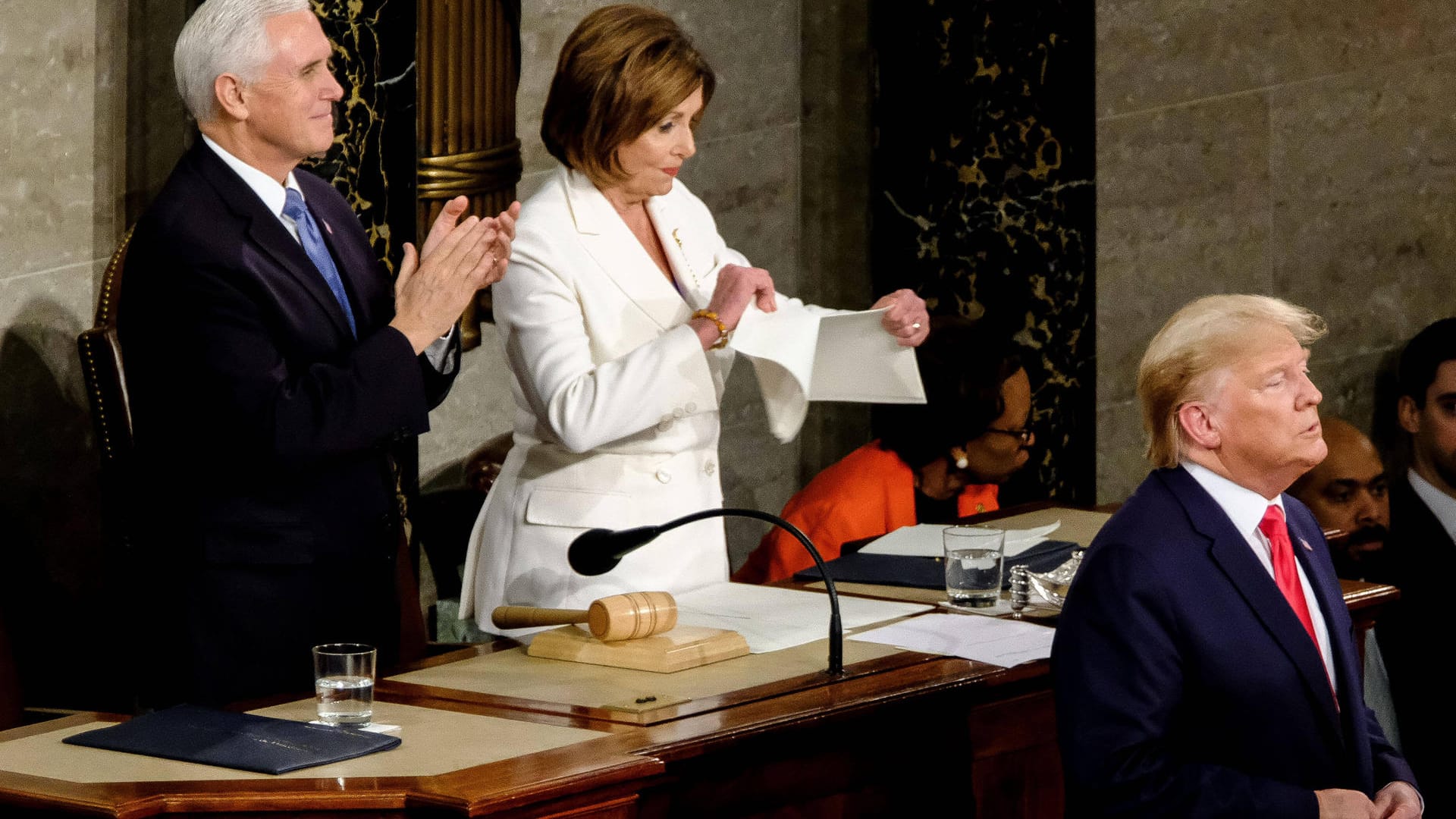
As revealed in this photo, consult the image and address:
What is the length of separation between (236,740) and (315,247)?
1064 mm

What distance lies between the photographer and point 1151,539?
242cm

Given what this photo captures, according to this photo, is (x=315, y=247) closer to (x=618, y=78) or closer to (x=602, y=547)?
(x=618, y=78)

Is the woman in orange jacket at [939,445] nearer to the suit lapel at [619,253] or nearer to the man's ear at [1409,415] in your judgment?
the suit lapel at [619,253]

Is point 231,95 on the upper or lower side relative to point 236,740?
upper

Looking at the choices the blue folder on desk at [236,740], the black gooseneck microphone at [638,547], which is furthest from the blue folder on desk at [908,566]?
the blue folder on desk at [236,740]

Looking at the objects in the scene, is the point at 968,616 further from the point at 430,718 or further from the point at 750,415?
the point at 750,415

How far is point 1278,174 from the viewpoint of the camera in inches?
206

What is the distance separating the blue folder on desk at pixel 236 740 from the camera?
2137 millimetres

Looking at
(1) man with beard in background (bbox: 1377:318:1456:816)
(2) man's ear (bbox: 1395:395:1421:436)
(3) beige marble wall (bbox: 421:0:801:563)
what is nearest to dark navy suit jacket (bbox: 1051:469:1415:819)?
(1) man with beard in background (bbox: 1377:318:1456:816)

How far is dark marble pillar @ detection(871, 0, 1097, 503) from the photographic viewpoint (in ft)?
17.5

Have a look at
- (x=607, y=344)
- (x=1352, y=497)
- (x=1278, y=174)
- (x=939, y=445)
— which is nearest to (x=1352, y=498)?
(x=1352, y=497)

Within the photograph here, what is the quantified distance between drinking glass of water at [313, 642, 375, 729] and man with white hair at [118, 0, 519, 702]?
18.6 inches

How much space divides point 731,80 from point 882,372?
2.44 m

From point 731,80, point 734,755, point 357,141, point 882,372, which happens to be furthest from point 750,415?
point 734,755
